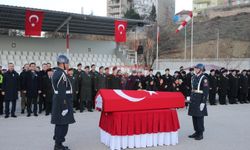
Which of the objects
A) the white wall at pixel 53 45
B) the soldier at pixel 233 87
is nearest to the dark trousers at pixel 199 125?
the soldier at pixel 233 87

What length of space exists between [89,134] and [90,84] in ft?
15.3

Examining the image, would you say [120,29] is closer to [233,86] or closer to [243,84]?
[233,86]

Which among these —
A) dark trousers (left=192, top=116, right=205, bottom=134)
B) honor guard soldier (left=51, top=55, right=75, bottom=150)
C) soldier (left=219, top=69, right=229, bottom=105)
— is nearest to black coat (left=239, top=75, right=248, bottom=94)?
soldier (left=219, top=69, right=229, bottom=105)

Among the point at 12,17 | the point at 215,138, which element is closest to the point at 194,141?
the point at 215,138

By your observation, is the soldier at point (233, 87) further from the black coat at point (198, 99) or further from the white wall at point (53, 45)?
the white wall at point (53, 45)

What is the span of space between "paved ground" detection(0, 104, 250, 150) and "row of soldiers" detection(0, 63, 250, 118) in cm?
84

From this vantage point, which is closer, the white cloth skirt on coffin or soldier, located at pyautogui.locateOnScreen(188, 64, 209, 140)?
the white cloth skirt on coffin

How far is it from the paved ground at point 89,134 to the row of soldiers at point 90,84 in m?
0.84

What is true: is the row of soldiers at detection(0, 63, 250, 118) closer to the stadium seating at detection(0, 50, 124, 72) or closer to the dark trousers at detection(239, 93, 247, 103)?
the dark trousers at detection(239, 93, 247, 103)

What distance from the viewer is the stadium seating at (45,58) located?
1956 centimetres

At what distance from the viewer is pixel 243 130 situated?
903 centimetres

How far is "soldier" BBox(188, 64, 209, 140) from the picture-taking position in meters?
7.75

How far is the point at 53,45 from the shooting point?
22.0 m

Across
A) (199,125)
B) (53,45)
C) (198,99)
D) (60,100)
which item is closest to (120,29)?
(53,45)
